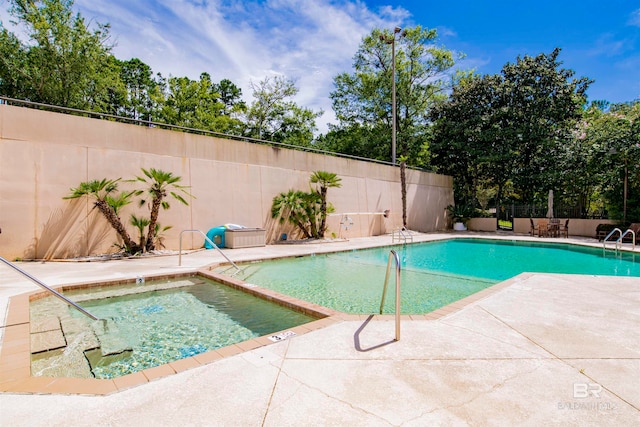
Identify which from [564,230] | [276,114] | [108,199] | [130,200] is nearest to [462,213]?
Answer: [564,230]

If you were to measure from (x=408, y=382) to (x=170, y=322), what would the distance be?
3.12 m

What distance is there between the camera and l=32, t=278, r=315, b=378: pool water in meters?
3.28

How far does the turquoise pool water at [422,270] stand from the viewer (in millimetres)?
5555

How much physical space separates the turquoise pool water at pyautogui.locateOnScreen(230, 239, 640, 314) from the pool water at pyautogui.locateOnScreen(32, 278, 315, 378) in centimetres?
105

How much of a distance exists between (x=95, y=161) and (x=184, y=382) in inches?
342

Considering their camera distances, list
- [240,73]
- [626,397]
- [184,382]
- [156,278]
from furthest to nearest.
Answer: [240,73] → [156,278] → [184,382] → [626,397]

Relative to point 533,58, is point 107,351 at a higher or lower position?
lower

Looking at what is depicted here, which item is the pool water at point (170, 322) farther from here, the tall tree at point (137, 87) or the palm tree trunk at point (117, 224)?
the tall tree at point (137, 87)

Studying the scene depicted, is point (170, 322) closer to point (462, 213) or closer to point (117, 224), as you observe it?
point (117, 224)

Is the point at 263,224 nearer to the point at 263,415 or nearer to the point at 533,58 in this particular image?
the point at 263,415

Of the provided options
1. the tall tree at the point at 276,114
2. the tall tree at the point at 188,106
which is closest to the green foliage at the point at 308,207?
the tall tree at the point at 188,106

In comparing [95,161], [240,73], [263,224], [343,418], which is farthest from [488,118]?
[343,418]

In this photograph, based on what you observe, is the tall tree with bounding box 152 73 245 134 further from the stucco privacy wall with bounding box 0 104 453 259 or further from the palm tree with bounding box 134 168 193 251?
the palm tree with bounding box 134 168 193 251

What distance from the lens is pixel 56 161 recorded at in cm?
842
